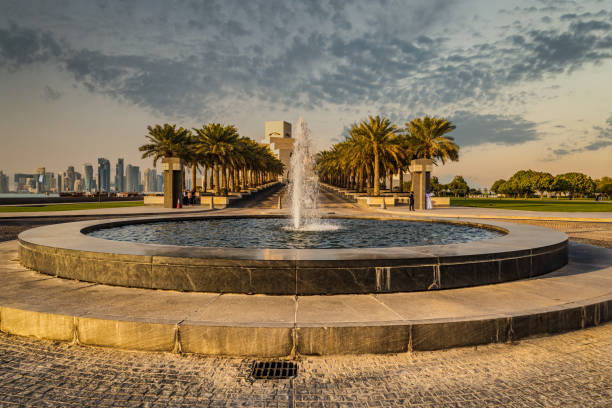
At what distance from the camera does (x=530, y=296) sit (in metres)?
5.45

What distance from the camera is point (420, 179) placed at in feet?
100

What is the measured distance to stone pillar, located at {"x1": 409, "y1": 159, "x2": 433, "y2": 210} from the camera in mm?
30391

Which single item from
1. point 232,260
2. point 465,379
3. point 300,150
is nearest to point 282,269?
point 232,260

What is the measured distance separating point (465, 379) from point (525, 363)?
0.86 m

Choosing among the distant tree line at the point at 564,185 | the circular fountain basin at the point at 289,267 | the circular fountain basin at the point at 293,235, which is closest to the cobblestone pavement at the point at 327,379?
the circular fountain basin at the point at 289,267

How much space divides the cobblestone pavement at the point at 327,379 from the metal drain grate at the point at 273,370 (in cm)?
9

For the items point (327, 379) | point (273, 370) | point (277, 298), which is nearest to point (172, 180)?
point (277, 298)

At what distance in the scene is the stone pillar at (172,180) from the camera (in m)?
30.4

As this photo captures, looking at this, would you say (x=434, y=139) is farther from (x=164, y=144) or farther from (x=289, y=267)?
(x=289, y=267)

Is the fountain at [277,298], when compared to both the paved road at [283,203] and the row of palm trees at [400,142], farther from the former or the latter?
the row of palm trees at [400,142]

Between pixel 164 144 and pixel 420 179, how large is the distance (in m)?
31.1

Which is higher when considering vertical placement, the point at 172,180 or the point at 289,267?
the point at 172,180

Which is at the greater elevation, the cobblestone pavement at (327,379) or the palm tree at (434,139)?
the palm tree at (434,139)

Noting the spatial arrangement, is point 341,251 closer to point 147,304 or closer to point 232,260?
point 232,260
